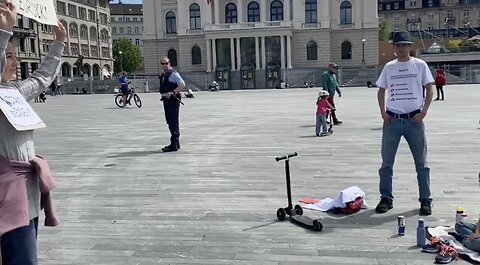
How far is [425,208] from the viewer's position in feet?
19.7

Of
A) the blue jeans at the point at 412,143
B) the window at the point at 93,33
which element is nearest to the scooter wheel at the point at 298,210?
the blue jeans at the point at 412,143

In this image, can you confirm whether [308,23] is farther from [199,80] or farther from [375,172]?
[375,172]

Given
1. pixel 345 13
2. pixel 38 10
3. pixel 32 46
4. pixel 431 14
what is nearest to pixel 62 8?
pixel 32 46

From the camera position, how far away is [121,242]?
211 inches

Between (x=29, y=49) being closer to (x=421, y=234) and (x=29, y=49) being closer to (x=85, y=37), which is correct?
(x=85, y=37)

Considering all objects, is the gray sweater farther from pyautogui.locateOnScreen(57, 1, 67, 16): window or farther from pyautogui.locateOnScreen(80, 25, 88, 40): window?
pyautogui.locateOnScreen(80, 25, 88, 40): window

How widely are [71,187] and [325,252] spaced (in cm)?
468

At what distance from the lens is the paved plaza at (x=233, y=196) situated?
5.00 m

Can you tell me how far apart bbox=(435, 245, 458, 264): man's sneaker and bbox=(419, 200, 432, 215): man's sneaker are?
4.24 ft

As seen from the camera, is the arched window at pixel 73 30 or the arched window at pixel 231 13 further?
the arched window at pixel 73 30

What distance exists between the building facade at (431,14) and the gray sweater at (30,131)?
114739 millimetres

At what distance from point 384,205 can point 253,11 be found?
73.1 m

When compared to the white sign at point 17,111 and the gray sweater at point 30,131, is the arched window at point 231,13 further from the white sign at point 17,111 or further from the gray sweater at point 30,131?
the white sign at point 17,111

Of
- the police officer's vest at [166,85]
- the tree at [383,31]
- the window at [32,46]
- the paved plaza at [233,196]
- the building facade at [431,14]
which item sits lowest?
the paved plaza at [233,196]
